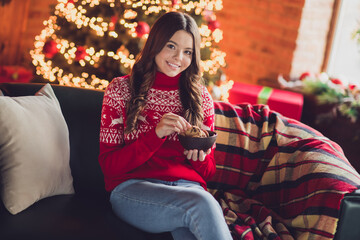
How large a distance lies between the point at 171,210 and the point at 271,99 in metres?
1.74

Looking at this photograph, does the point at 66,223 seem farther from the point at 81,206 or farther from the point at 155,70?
the point at 155,70

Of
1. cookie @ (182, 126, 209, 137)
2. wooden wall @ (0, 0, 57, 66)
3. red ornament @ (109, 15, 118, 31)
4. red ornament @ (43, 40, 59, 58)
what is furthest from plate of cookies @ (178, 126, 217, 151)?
wooden wall @ (0, 0, 57, 66)

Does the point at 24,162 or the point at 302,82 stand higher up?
the point at 302,82

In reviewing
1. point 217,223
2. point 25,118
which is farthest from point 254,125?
point 25,118

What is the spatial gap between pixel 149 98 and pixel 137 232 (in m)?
0.55

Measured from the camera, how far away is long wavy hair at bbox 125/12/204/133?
160 cm

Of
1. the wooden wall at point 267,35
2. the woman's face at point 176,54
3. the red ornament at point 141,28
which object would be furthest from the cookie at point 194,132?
the wooden wall at point 267,35

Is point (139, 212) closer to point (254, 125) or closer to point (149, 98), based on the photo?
point (149, 98)

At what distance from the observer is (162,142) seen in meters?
1.50

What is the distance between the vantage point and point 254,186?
196cm

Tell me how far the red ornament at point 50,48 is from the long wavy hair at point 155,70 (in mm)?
1139

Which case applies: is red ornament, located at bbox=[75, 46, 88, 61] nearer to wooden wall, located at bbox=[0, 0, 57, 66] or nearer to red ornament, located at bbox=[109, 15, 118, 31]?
red ornament, located at bbox=[109, 15, 118, 31]

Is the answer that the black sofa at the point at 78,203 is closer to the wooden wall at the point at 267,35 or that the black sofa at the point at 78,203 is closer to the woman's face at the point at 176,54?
the woman's face at the point at 176,54

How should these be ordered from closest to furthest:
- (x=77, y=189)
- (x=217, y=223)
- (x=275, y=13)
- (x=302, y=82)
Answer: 1. (x=217, y=223)
2. (x=77, y=189)
3. (x=302, y=82)
4. (x=275, y=13)
